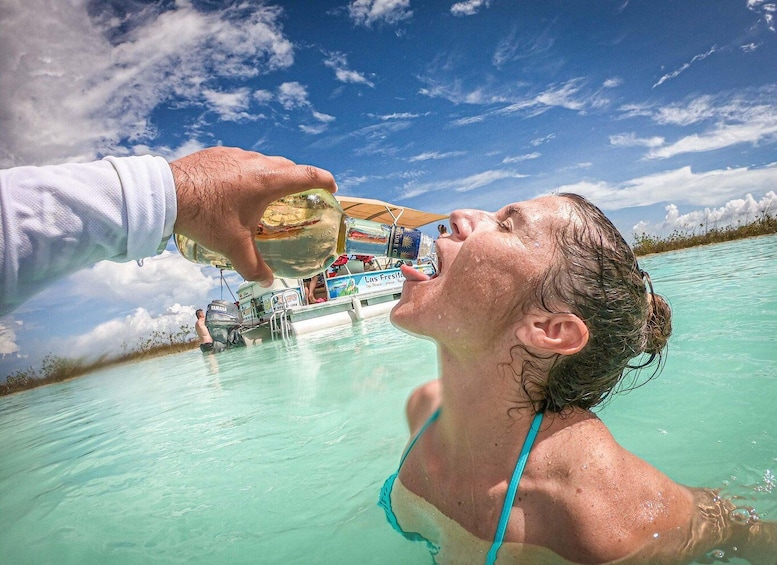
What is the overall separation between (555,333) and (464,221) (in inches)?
21.3

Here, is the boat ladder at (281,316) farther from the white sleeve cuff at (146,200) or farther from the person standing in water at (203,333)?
the white sleeve cuff at (146,200)

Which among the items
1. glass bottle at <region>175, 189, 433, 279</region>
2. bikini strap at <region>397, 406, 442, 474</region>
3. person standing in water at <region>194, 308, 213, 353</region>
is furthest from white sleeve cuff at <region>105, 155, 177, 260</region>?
person standing in water at <region>194, 308, 213, 353</region>

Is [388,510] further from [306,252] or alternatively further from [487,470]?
[306,252]

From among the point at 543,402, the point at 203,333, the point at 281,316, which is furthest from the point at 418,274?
the point at 203,333

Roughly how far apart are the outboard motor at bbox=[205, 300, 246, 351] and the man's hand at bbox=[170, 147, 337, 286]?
13.1 m

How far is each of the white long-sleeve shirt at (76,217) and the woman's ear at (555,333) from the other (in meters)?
1.21

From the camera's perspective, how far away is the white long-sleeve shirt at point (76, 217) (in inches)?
38.4

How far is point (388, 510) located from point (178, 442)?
2.76m

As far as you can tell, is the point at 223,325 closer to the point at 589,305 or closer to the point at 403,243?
the point at 403,243

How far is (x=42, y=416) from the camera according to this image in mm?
7734

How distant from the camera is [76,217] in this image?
40.9 inches

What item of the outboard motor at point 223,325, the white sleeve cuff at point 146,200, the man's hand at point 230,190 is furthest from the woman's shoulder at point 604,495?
the outboard motor at point 223,325

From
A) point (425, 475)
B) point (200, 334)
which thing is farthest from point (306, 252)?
point (200, 334)

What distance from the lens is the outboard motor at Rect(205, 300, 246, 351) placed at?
13.5 m
